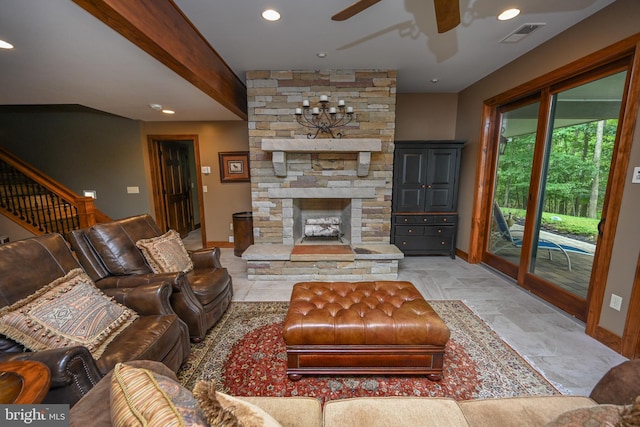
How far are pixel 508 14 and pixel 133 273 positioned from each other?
12.0 ft

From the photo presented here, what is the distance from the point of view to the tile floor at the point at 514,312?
1.73 metres

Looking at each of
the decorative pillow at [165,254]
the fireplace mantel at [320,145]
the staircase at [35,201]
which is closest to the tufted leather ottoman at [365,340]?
the decorative pillow at [165,254]

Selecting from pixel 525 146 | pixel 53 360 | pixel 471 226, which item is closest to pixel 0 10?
pixel 53 360

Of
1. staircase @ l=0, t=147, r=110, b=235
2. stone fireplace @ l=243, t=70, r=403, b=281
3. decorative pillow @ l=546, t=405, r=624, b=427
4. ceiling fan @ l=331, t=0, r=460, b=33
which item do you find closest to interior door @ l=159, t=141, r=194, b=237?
staircase @ l=0, t=147, r=110, b=235

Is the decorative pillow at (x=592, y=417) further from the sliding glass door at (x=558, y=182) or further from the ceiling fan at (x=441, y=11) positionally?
the sliding glass door at (x=558, y=182)

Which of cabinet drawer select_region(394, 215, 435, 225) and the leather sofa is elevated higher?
cabinet drawer select_region(394, 215, 435, 225)

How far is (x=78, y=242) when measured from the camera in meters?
1.79

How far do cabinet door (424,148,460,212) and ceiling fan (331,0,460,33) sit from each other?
7.65 feet

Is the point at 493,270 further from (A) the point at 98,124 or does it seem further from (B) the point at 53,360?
(A) the point at 98,124

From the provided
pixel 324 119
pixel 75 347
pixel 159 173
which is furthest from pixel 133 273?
pixel 159 173

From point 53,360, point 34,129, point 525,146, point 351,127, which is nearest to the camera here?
point 53,360

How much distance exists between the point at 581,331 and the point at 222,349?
9.80 ft

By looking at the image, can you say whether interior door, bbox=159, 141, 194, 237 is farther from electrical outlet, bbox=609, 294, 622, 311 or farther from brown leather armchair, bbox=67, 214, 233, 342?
electrical outlet, bbox=609, 294, 622, 311

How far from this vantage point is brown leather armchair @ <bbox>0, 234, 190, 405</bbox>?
1035mm
